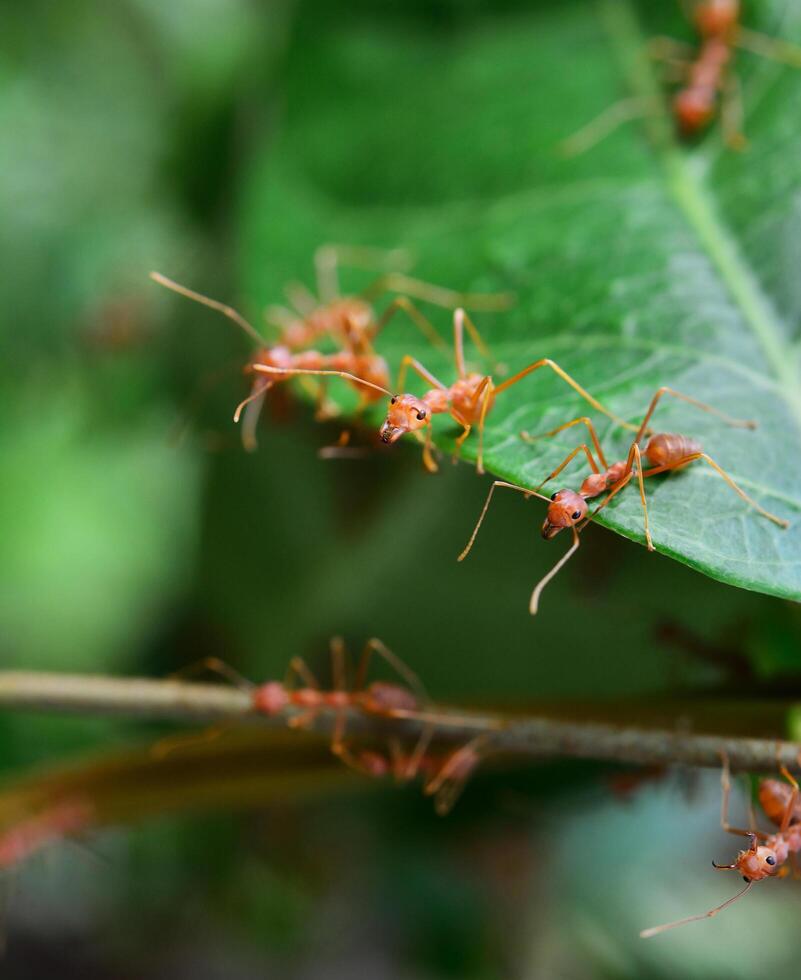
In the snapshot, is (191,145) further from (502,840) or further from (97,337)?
(502,840)

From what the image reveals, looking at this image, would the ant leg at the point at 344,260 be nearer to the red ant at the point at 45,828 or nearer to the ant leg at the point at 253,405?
the ant leg at the point at 253,405

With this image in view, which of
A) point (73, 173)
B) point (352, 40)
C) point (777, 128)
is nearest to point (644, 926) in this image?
point (777, 128)

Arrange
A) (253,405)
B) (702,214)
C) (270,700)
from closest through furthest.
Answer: (270,700), (702,214), (253,405)

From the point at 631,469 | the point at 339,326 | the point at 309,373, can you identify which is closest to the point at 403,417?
the point at 309,373

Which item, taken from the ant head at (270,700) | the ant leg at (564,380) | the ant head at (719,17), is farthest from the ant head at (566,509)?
the ant head at (719,17)

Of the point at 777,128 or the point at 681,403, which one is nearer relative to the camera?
the point at 681,403

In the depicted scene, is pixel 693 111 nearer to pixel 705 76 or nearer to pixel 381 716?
pixel 705 76

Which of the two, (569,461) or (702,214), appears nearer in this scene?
(569,461)
